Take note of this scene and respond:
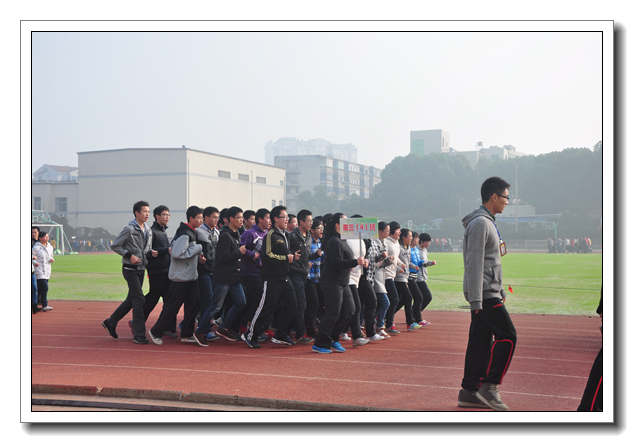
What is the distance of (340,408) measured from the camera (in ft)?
15.9

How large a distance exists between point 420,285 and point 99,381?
5.98 m

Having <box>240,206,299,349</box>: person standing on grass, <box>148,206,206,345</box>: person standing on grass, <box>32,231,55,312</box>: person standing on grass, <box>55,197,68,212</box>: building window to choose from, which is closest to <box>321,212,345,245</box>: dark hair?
<box>240,206,299,349</box>: person standing on grass

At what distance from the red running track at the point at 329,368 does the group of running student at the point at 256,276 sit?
1.02 feet

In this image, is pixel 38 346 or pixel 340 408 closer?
pixel 340 408

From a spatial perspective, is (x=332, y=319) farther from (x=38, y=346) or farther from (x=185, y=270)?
(x=38, y=346)

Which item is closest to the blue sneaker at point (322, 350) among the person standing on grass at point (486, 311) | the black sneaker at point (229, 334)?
the black sneaker at point (229, 334)

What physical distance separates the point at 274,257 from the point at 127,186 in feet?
165

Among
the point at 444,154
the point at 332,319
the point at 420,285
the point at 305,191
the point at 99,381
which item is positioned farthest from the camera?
the point at 305,191

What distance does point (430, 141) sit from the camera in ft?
251

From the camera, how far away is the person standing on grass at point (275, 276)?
7676 millimetres

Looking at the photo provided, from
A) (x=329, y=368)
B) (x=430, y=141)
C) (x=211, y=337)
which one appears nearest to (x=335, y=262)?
(x=329, y=368)

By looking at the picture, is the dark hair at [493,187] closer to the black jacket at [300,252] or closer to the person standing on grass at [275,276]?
the person standing on grass at [275,276]
